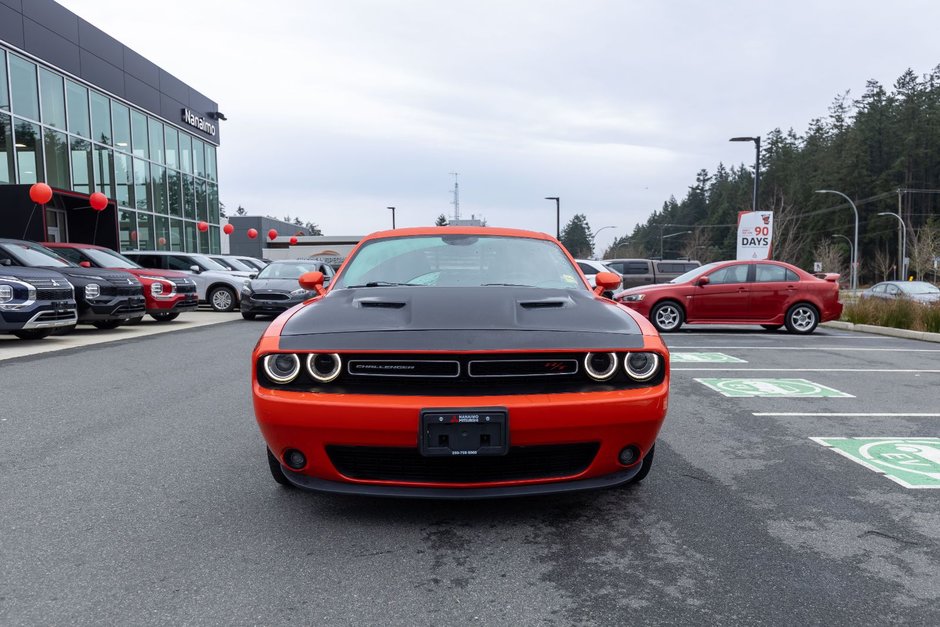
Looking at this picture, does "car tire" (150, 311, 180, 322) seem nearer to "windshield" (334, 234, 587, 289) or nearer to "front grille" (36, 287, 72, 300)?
"front grille" (36, 287, 72, 300)

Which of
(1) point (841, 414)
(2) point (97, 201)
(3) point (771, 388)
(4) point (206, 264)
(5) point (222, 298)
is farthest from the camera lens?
(2) point (97, 201)

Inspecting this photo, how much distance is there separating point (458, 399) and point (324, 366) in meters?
0.64

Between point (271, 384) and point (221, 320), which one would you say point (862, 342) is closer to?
point (271, 384)

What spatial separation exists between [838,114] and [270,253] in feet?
244

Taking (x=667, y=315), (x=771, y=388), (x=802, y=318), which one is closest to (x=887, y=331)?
(x=802, y=318)

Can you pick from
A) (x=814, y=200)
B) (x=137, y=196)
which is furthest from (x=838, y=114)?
(x=137, y=196)

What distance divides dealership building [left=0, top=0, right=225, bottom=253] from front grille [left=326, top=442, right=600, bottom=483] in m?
17.5

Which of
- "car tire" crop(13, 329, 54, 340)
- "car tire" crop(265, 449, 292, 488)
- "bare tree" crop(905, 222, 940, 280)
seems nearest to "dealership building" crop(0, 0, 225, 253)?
"car tire" crop(13, 329, 54, 340)

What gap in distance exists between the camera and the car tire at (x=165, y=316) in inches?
581

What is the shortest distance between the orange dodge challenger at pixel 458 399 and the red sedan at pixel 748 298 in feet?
35.8

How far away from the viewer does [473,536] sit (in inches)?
121

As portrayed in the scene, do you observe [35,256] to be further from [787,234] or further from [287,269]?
[787,234]

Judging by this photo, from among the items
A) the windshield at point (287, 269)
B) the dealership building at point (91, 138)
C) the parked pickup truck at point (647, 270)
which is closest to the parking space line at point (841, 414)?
the windshield at point (287, 269)

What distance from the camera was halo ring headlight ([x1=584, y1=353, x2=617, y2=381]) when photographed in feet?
9.97
